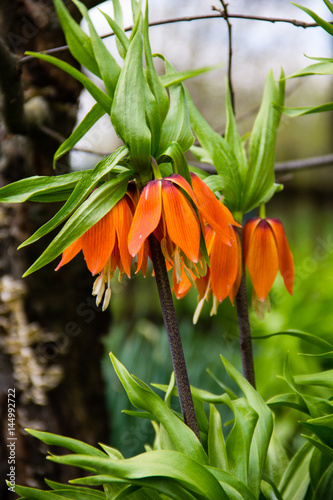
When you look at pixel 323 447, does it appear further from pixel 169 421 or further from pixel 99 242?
pixel 99 242

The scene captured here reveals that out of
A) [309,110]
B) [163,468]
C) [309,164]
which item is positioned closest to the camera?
[163,468]

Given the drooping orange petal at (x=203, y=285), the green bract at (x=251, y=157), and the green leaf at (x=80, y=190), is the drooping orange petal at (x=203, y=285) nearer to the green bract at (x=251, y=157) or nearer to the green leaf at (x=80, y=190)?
the green bract at (x=251, y=157)

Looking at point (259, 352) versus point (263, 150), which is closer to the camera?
point (263, 150)

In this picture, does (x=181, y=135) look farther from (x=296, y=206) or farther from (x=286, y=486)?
(x=296, y=206)

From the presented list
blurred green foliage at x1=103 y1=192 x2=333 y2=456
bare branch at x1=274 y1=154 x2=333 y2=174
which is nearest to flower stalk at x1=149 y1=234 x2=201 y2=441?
bare branch at x1=274 y1=154 x2=333 y2=174

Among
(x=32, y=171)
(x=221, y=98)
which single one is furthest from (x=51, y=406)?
(x=221, y=98)

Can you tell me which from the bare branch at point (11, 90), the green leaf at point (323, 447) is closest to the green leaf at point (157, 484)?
the green leaf at point (323, 447)

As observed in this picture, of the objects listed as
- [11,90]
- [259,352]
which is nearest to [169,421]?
[11,90]
